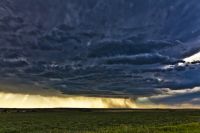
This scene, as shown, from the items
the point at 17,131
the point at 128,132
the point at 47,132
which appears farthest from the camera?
the point at 17,131

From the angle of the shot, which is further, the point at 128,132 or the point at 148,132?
the point at 128,132

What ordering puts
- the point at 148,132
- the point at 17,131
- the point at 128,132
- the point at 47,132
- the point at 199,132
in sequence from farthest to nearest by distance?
the point at 17,131
the point at 47,132
the point at 128,132
the point at 148,132
the point at 199,132

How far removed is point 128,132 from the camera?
3869 cm

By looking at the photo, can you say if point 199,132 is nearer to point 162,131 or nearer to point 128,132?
point 162,131

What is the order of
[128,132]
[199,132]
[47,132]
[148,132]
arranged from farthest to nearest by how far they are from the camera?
[47,132], [128,132], [148,132], [199,132]

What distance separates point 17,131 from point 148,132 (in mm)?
23678

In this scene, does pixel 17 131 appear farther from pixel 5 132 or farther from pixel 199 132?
pixel 199 132

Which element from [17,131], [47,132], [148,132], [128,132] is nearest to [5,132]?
[17,131]

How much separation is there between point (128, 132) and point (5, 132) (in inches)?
812

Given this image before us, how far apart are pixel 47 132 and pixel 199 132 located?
22329mm

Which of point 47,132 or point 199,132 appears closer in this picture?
point 199,132

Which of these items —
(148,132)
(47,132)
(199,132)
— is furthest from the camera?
(47,132)

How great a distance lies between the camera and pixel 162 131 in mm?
36844

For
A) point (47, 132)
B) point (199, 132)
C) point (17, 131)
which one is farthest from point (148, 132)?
point (17, 131)
